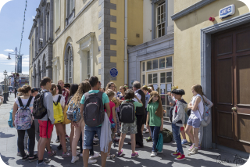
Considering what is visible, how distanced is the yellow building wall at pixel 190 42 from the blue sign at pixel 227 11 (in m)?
0.11

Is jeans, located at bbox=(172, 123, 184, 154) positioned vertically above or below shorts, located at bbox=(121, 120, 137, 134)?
below


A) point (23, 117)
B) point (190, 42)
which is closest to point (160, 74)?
point (190, 42)

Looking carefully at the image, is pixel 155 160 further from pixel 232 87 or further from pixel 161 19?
pixel 161 19

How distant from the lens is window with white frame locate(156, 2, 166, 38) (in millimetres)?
9758

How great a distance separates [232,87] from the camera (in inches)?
181

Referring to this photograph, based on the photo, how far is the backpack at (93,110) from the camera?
3365mm

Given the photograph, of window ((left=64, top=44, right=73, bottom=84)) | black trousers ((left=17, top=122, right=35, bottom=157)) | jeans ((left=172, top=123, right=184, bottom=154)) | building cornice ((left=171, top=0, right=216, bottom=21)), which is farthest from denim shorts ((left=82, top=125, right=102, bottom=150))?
window ((left=64, top=44, right=73, bottom=84))

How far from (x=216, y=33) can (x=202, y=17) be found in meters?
0.57

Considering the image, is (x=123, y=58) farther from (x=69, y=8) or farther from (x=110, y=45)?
(x=69, y=8)

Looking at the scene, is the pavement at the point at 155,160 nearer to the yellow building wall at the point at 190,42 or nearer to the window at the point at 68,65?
the yellow building wall at the point at 190,42

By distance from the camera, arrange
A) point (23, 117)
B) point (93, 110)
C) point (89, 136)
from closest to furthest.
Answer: point (93, 110)
point (89, 136)
point (23, 117)

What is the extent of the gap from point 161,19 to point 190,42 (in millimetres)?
5001

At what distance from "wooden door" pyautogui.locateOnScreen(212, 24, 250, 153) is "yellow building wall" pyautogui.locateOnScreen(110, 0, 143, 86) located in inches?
222

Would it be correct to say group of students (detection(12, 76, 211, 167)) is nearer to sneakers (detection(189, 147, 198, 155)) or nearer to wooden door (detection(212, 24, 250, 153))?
sneakers (detection(189, 147, 198, 155))
